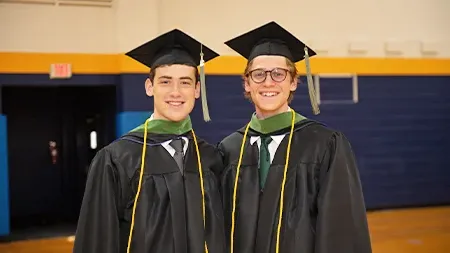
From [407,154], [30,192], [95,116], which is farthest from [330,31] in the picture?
[30,192]

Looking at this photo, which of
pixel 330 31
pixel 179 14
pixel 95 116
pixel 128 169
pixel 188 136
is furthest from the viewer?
pixel 95 116

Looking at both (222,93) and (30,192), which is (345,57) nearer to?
(222,93)

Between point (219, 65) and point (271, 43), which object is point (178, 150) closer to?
point (271, 43)

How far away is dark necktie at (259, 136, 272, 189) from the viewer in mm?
2285

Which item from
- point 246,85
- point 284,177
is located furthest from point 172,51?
point 284,177

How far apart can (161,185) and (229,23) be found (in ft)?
18.8

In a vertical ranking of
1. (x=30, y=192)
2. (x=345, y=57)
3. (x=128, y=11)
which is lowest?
(x=30, y=192)

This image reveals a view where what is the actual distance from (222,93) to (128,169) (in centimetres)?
557

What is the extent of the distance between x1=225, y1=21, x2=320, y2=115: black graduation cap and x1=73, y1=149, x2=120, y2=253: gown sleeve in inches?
31.7

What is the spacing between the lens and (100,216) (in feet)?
6.98

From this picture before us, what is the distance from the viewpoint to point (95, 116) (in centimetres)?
865

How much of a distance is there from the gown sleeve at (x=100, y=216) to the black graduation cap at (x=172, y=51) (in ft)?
1.68

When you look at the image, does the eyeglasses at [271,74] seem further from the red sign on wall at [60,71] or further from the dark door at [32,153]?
the dark door at [32,153]

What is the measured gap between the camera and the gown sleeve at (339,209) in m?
2.12
